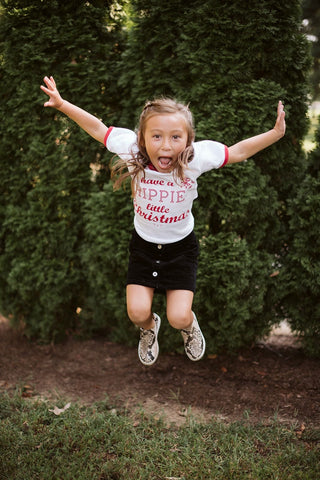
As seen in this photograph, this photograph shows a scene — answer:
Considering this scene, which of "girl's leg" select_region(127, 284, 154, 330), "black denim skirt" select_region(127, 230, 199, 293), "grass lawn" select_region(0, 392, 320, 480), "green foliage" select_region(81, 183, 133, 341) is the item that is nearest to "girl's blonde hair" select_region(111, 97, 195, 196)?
"black denim skirt" select_region(127, 230, 199, 293)

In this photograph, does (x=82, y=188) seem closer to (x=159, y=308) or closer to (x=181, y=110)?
(x=159, y=308)

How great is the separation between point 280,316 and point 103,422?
2003 mm

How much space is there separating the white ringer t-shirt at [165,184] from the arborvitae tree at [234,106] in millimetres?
780

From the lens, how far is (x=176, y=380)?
4238 millimetres

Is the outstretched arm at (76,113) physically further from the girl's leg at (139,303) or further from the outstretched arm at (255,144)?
the girl's leg at (139,303)

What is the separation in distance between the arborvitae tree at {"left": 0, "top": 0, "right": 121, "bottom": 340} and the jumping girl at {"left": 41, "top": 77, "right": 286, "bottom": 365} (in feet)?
4.50

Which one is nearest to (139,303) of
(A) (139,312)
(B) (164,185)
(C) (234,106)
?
(A) (139,312)

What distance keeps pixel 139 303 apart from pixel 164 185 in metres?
0.91

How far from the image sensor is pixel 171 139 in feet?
9.77

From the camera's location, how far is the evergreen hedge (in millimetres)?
3902

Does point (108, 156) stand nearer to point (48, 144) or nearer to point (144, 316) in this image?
point (48, 144)

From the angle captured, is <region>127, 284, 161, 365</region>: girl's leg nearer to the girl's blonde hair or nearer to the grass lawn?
the grass lawn

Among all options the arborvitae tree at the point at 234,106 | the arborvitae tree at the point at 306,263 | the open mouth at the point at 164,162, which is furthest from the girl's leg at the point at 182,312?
the arborvitae tree at the point at 306,263

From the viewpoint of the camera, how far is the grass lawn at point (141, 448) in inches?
112
